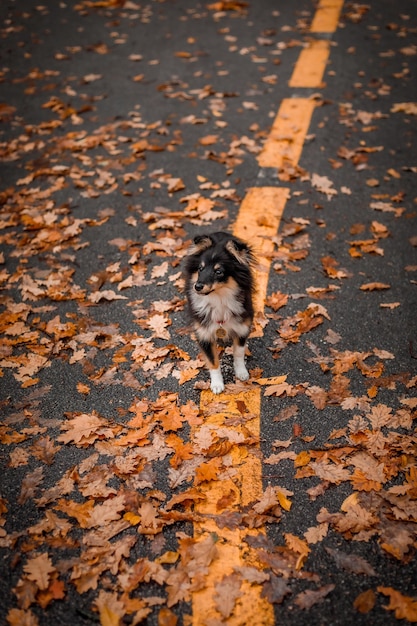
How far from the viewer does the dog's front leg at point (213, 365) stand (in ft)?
11.8

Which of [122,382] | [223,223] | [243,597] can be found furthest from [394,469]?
[223,223]

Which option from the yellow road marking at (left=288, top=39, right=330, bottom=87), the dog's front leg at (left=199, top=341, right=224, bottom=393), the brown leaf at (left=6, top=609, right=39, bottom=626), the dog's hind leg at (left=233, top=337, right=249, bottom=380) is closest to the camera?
the brown leaf at (left=6, top=609, right=39, bottom=626)

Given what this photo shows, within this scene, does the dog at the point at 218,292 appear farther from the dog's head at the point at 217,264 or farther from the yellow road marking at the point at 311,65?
the yellow road marking at the point at 311,65

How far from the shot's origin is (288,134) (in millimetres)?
6395

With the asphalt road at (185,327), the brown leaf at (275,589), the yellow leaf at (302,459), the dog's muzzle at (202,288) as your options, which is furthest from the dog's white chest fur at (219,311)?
the brown leaf at (275,589)

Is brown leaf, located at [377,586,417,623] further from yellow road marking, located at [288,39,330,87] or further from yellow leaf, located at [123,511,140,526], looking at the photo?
yellow road marking, located at [288,39,330,87]

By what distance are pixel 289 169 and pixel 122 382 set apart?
356 cm

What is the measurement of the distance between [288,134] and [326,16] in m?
4.57

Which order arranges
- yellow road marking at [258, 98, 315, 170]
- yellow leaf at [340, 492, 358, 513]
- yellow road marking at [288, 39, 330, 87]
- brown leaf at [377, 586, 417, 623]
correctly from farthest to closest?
yellow road marking at [288, 39, 330, 87], yellow road marking at [258, 98, 315, 170], yellow leaf at [340, 492, 358, 513], brown leaf at [377, 586, 417, 623]

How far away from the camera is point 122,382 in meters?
3.79

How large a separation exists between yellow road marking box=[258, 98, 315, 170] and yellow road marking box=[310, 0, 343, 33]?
284 centimetres

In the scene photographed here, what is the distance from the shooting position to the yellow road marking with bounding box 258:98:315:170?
6.01 meters

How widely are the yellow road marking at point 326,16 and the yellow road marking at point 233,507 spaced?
8099 mm

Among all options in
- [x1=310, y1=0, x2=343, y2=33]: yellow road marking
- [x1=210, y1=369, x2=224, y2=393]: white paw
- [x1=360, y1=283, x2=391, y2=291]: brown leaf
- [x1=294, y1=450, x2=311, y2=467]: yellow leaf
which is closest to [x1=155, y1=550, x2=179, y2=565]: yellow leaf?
[x1=294, y1=450, x2=311, y2=467]: yellow leaf
